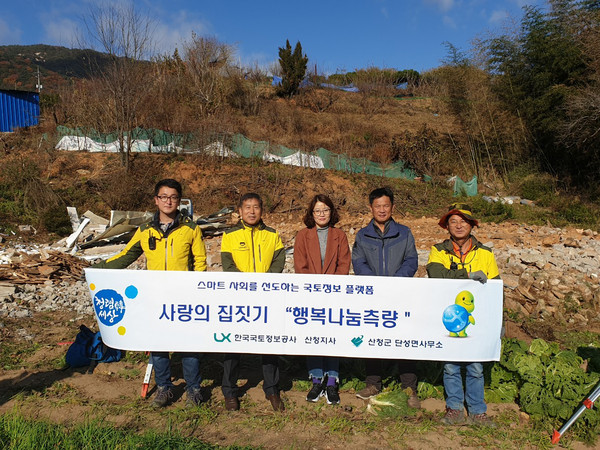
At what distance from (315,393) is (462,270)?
1.67m

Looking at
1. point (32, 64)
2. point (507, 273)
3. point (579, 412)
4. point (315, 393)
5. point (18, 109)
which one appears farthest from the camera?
point (32, 64)

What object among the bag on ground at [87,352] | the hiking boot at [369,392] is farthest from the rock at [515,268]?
the bag on ground at [87,352]

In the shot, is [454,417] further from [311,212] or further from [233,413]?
[311,212]

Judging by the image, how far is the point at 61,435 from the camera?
2.91 metres

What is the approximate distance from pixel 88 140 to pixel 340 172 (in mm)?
11371

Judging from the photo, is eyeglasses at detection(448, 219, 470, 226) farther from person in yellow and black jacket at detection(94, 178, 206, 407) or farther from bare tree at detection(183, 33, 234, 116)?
bare tree at detection(183, 33, 234, 116)

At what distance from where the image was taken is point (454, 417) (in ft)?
11.1

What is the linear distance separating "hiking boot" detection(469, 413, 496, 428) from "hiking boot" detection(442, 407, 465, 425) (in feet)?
0.25

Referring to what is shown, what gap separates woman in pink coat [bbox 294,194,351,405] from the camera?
369cm

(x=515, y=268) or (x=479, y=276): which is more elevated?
(x=479, y=276)

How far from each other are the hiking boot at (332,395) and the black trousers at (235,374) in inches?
18.1

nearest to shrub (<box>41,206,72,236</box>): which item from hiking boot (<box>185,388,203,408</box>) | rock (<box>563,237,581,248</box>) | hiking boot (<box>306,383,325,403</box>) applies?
hiking boot (<box>185,388,203,408</box>)

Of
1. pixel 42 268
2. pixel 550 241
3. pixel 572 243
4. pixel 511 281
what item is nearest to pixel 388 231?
pixel 511 281

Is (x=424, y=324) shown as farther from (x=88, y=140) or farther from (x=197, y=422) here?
(x=88, y=140)
